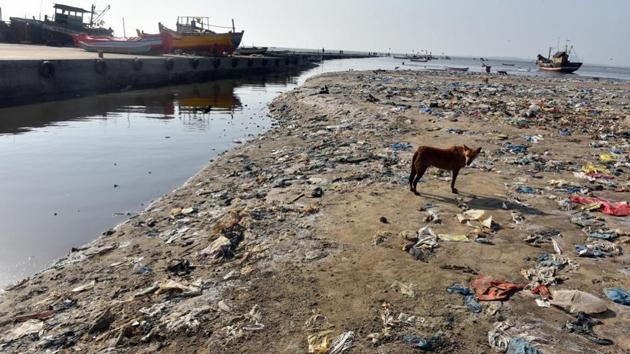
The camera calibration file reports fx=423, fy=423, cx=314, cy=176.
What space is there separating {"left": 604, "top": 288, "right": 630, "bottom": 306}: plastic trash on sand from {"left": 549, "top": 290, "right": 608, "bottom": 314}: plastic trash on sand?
0.15 m

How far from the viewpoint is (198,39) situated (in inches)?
1695

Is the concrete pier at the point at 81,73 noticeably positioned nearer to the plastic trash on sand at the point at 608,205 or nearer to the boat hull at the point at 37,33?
the boat hull at the point at 37,33

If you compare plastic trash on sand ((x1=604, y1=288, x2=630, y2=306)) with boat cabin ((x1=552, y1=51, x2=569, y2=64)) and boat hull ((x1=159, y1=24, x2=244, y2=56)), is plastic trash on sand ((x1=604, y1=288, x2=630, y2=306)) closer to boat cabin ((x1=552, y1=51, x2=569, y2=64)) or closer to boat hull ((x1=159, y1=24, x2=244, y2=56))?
boat hull ((x1=159, y1=24, x2=244, y2=56))

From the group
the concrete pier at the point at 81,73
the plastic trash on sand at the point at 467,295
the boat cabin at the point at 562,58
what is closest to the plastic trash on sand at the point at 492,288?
the plastic trash on sand at the point at 467,295

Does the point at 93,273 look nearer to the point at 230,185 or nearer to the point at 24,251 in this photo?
the point at 24,251

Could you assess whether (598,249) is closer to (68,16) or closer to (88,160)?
(88,160)

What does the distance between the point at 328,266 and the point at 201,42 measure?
4321 cm

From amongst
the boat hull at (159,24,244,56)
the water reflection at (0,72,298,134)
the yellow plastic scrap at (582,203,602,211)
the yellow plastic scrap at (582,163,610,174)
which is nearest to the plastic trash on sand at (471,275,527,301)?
the yellow plastic scrap at (582,203,602,211)

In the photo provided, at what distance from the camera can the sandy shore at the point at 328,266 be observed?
142 inches

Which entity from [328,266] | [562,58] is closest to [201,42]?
[328,266]

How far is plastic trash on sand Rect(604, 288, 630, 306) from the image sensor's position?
3832 mm

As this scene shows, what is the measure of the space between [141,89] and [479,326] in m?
29.3

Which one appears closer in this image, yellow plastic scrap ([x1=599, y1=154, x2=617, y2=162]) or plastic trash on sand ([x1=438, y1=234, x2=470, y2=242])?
plastic trash on sand ([x1=438, y1=234, x2=470, y2=242])

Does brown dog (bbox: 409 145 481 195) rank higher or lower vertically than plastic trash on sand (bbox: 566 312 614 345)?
higher
